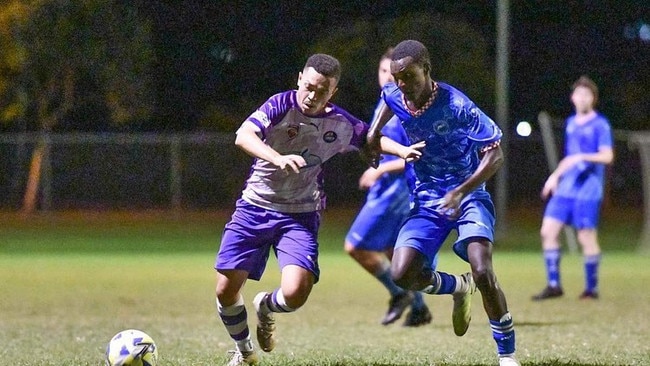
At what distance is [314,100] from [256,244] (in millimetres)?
996

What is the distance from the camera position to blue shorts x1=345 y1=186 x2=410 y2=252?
9.83m

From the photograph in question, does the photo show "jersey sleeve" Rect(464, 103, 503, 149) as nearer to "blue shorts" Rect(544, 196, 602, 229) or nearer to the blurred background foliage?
"blue shorts" Rect(544, 196, 602, 229)

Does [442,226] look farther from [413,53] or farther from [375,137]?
[413,53]

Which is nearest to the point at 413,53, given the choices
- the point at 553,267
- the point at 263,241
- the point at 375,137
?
the point at 375,137

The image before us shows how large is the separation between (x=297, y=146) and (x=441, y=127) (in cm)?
92

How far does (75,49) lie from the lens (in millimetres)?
26609

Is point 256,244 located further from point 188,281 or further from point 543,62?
point 543,62

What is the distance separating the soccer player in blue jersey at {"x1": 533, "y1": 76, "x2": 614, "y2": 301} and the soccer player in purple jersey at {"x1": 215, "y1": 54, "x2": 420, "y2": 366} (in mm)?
5020

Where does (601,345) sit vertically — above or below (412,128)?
below

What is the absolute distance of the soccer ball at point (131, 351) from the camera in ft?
21.5

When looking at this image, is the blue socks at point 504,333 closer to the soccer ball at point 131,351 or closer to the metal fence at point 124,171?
the soccer ball at point 131,351

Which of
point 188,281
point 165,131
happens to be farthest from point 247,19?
point 188,281

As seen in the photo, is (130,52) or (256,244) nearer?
(256,244)

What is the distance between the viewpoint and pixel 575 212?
1227cm
